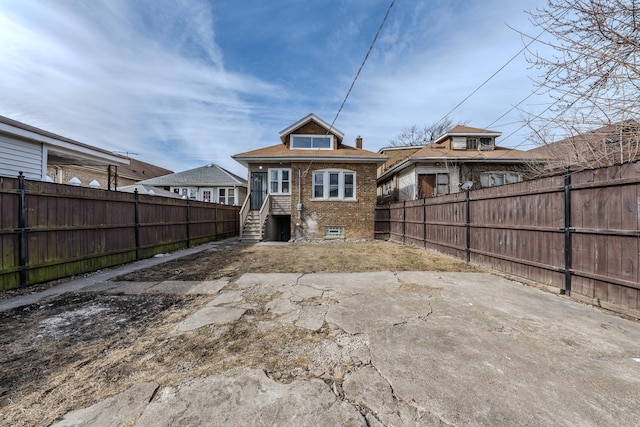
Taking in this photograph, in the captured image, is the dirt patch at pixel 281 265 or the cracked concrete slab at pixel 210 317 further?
the dirt patch at pixel 281 265

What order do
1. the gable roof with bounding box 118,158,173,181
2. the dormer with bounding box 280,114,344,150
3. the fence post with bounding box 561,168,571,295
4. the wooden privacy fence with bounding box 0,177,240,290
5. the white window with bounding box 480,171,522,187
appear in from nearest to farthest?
1. the fence post with bounding box 561,168,571,295
2. the wooden privacy fence with bounding box 0,177,240,290
3. the dormer with bounding box 280,114,344,150
4. the white window with bounding box 480,171,522,187
5. the gable roof with bounding box 118,158,173,181

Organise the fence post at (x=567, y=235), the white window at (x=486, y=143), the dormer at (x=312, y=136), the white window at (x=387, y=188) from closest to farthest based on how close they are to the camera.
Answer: the fence post at (x=567, y=235) → the dormer at (x=312, y=136) → the white window at (x=486, y=143) → the white window at (x=387, y=188)

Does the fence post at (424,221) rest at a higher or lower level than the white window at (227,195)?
lower

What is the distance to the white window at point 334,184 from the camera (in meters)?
13.3

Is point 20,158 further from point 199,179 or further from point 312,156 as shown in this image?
point 199,179

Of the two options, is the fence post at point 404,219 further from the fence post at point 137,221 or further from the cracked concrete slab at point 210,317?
the fence post at point 137,221

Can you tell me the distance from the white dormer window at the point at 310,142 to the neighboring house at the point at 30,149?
8601 mm

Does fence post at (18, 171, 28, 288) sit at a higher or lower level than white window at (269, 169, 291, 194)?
lower

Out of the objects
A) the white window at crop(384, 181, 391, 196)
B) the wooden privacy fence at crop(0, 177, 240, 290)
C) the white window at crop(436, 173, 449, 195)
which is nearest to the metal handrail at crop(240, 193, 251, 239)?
the wooden privacy fence at crop(0, 177, 240, 290)

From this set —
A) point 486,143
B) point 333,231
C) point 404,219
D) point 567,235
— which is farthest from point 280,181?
point 486,143

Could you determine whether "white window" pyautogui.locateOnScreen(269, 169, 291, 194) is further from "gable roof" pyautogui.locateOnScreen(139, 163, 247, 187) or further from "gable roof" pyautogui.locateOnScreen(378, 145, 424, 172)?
"gable roof" pyautogui.locateOnScreen(378, 145, 424, 172)

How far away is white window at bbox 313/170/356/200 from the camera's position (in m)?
13.3

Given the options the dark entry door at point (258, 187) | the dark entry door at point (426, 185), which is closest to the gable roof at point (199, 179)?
the dark entry door at point (258, 187)

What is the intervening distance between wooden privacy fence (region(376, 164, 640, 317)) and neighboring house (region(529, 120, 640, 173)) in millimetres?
421
